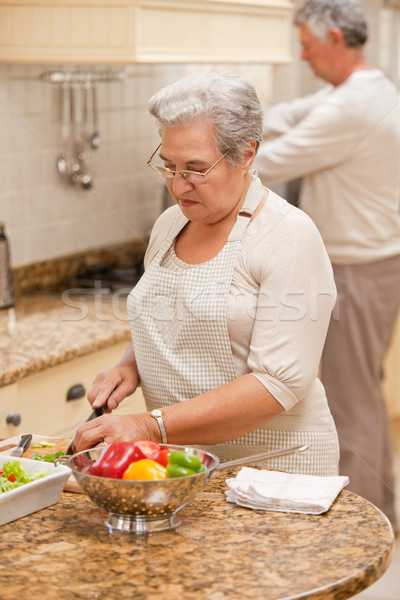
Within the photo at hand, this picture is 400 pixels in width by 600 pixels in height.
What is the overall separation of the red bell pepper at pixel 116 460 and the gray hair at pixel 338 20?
1.92 meters

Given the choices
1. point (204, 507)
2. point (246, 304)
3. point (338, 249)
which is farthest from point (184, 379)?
point (338, 249)

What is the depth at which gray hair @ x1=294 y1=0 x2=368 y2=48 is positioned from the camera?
2.67 m

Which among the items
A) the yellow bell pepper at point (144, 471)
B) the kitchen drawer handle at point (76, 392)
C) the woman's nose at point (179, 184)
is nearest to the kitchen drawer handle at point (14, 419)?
the kitchen drawer handle at point (76, 392)

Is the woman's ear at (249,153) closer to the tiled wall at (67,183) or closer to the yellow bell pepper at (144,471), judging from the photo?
the yellow bell pepper at (144,471)

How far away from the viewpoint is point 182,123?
1.30 m

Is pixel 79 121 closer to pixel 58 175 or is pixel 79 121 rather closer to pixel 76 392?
pixel 58 175

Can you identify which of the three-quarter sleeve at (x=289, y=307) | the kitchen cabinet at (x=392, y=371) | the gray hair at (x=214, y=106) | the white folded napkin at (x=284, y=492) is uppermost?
the gray hair at (x=214, y=106)

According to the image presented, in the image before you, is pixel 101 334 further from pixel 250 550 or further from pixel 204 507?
pixel 250 550

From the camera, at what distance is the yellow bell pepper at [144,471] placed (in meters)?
1.05

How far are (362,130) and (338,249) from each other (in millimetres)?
358

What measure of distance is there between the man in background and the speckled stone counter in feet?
5.18

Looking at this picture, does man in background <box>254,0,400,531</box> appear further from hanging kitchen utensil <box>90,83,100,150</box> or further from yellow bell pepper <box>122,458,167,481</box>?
yellow bell pepper <box>122,458,167,481</box>

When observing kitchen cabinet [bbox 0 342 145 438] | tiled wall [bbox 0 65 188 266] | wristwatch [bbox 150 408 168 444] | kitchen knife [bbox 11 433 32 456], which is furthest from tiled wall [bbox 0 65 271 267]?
wristwatch [bbox 150 408 168 444]

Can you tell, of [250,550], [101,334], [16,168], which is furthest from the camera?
[16,168]
